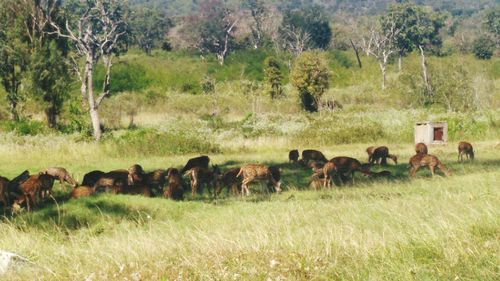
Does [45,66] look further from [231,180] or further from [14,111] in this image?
[231,180]

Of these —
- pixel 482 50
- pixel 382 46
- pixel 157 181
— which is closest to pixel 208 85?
pixel 382 46

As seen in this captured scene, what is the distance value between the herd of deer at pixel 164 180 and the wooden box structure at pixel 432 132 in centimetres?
973

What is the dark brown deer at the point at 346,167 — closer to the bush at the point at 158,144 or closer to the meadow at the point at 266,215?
the meadow at the point at 266,215

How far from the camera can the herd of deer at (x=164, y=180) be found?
1195 cm

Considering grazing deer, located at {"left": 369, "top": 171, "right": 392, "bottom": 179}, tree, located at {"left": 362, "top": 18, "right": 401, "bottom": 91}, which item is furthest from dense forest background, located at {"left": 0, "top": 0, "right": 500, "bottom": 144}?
grazing deer, located at {"left": 369, "top": 171, "right": 392, "bottom": 179}

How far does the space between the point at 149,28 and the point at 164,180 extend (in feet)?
324

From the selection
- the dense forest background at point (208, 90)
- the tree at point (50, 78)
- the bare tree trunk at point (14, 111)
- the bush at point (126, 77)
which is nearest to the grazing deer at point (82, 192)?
the dense forest background at point (208, 90)

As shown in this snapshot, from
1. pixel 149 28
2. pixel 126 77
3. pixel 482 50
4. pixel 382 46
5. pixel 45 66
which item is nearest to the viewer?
pixel 45 66

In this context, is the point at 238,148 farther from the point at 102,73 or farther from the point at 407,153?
the point at 102,73

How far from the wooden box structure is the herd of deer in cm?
973

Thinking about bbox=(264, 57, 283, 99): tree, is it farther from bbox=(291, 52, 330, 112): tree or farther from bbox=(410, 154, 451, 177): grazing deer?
bbox=(410, 154, 451, 177): grazing deer

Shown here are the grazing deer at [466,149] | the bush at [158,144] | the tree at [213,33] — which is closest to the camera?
the grazing deer at [466,149]

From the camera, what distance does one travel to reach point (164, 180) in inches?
561

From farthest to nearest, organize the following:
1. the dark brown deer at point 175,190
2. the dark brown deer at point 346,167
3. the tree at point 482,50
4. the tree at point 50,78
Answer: the tree at point 482,50 < the tree at point 50,78 < the dark brown deer at point 346,167 < the dark brown deer at point 175,190
